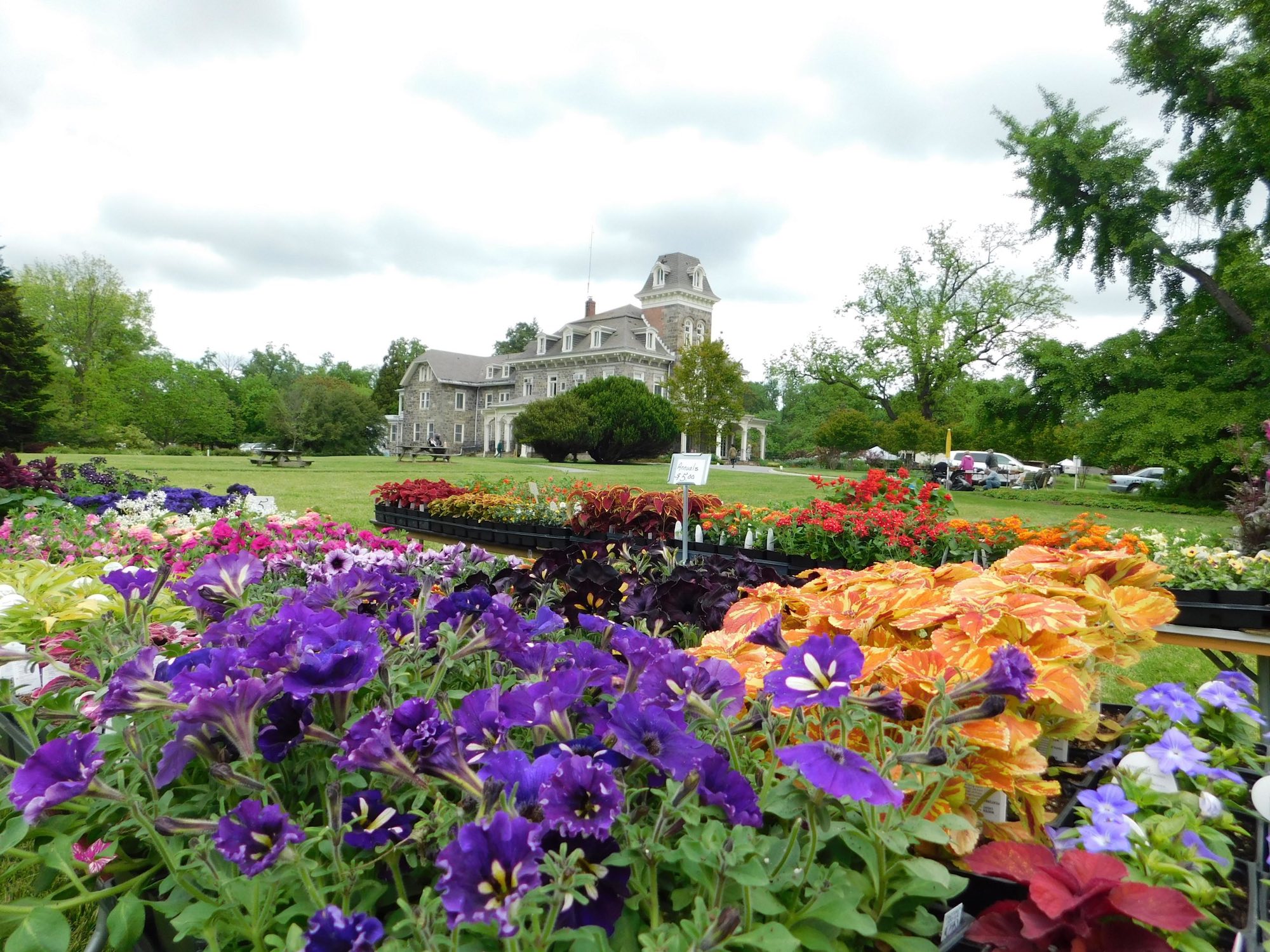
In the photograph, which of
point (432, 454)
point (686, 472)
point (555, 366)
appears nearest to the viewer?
point (686, 472)

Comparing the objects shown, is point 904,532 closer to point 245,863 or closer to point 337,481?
point 245,863

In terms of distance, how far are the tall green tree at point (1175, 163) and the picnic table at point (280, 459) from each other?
23.3 metres

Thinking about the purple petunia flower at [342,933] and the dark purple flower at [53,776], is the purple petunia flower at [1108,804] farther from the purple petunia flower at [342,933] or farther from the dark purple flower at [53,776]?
the dark purple flower at [53,776]

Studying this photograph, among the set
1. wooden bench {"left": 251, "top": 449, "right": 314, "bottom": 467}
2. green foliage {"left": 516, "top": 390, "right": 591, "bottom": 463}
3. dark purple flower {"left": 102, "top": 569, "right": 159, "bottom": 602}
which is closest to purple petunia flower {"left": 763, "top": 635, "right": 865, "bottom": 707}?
dark purple flower {"left": 102, "top": 569, "right": 159, "bottom": 602}

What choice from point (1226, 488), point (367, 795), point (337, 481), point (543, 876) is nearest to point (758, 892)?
point (543, 876)

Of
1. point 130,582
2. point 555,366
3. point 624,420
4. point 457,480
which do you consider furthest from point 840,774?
point 555,366

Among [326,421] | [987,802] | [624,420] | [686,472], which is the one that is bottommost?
[987,802]

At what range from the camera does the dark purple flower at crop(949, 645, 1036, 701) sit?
103 cm

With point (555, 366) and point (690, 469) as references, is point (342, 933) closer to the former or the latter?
point (690, 469)

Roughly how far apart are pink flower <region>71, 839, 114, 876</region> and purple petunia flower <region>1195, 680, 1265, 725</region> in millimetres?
2104

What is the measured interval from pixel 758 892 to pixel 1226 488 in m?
20.0

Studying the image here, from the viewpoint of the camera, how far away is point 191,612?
2.32 meters

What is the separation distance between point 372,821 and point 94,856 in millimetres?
515

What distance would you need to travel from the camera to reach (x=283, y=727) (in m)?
0.99
